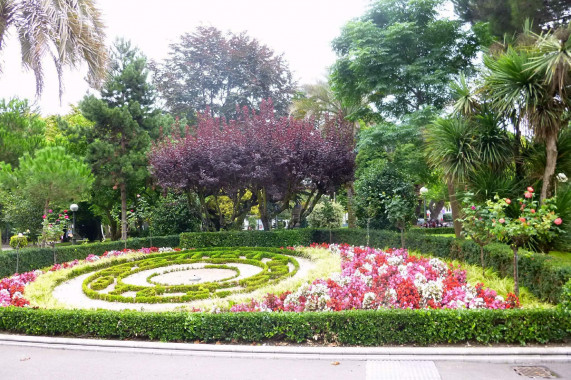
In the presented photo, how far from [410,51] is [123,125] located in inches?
558

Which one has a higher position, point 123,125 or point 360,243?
point 123,125

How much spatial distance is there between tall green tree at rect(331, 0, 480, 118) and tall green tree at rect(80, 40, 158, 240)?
1129 centimetres

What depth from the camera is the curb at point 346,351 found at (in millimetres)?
5000

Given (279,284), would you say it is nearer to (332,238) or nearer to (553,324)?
(553,324)

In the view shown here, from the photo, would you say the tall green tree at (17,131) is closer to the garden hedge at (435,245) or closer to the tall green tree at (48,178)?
the tall green tree at (48,178)

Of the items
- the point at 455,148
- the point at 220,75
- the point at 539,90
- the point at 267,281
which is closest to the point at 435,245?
the point at 455,148

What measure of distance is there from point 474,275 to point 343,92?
403 inches

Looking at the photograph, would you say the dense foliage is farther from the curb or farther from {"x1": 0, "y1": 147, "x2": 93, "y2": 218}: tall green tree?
the curb

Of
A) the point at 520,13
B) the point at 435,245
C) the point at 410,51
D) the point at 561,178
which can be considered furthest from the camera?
the point at 410,51

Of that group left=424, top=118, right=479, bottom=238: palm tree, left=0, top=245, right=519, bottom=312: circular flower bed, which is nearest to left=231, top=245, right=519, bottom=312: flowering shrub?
left=0, top=245, right=519, bottom=312: circular flower bed

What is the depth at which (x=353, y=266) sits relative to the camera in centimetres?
964

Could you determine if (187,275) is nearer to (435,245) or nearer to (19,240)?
(19,240)

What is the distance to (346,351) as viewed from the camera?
527 centimetres

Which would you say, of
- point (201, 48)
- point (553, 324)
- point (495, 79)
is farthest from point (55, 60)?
point (201, 48)
